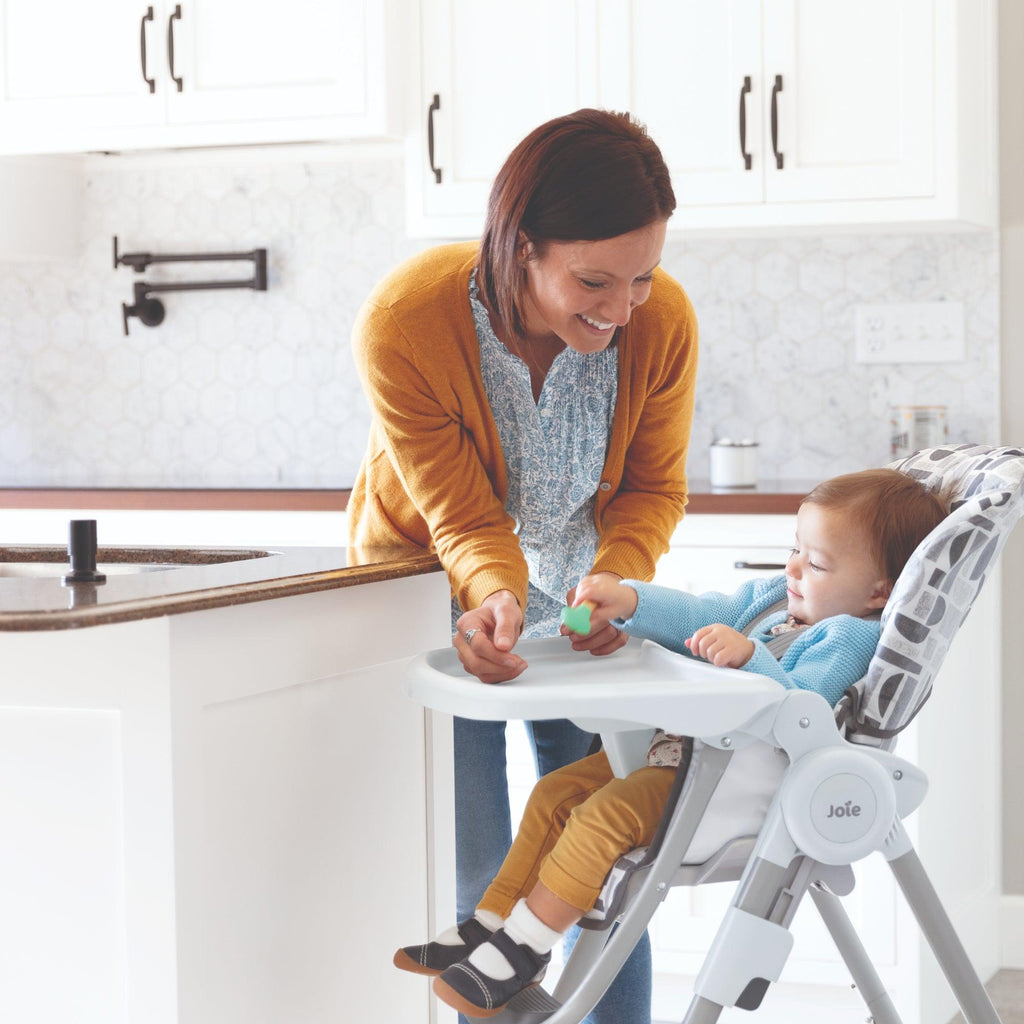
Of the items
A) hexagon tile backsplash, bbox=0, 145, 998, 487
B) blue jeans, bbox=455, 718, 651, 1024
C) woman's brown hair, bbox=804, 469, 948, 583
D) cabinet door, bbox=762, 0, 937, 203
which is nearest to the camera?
woman's brown hair, bbox=804, 469, 948, 583

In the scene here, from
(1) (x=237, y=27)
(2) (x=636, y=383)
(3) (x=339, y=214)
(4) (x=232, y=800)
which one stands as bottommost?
(4) (x=232, y=800)

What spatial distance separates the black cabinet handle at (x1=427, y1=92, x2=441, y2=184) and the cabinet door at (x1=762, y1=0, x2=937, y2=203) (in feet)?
2.30

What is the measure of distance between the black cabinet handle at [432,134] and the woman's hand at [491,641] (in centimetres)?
173

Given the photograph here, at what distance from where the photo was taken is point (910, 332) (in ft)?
10.5

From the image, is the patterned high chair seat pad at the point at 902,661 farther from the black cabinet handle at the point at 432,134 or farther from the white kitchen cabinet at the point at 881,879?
the black cabinet handle at the point at 432,134

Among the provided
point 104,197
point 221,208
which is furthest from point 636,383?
point 104,197

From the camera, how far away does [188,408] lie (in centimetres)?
367

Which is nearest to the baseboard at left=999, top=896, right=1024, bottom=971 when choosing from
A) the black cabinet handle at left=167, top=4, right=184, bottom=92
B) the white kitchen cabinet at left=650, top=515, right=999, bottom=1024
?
the white kitchen cabinet at left=650, top=515, right=999, bottom=1024

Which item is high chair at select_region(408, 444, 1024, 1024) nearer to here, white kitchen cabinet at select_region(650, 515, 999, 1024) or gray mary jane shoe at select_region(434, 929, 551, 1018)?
gray mary jane shoe at select_region(434, 929, 551, 1018)

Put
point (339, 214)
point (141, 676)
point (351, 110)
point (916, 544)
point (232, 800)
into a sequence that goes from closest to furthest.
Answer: point (141, 676), point (232, 800), point (916, 544), point (351, 110), point (339, 214)

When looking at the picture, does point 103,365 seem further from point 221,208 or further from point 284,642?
point 284,642

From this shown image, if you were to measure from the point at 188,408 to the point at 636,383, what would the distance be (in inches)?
83.5

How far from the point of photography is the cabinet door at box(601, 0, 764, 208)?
9.50ft

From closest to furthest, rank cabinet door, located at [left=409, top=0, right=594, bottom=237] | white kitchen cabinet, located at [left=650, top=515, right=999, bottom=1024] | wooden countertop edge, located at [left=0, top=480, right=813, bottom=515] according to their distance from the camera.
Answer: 1. white kitchen cabinet, located at [left=650, top=515, right=999, bottom=1024]
2. wooden countertop edge, located at [left=0, top=480, right=813, bottom=515]
3. cabinet door, located at [left=409, top=0, right=594, bottom=237]
